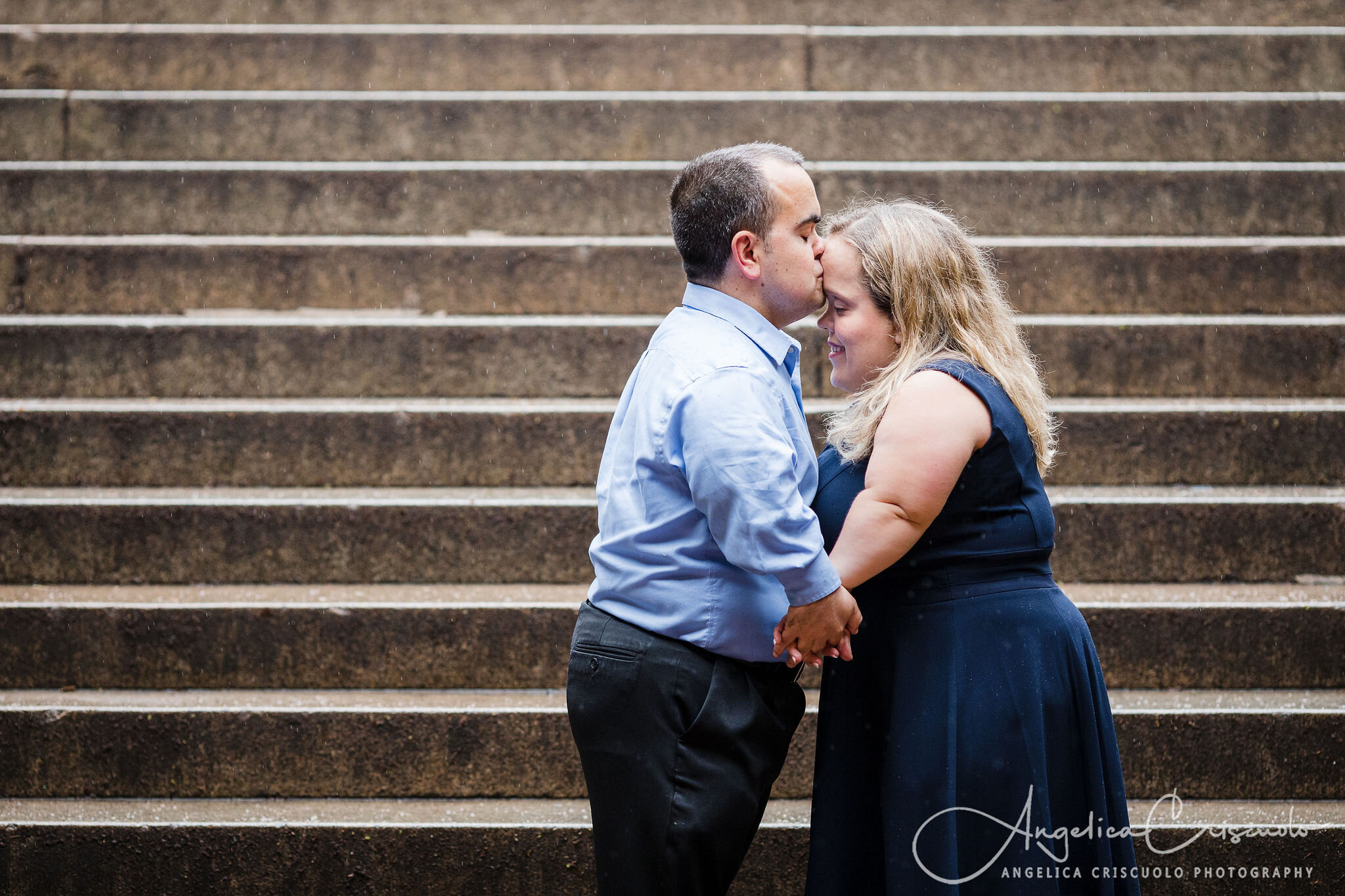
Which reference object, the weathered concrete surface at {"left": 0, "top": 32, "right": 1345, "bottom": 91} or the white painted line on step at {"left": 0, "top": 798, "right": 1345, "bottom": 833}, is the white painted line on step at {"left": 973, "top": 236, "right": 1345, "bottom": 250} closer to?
the weathered concrete surface at {"left": 0, "top": 32, "right": 1345, "bottom": 91}

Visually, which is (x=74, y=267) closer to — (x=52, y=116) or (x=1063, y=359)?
(x=52, y=116)

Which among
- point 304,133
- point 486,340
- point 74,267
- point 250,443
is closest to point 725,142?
point 486,340

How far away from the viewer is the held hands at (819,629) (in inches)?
67.7

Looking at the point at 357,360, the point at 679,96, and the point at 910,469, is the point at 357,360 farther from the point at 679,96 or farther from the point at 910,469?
the point at 910,469

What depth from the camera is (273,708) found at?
278cm

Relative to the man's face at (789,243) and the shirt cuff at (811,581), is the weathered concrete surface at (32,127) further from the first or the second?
the shirt cuff at (811,581)

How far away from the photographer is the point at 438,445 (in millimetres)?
3273

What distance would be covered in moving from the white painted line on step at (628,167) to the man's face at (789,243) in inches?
76.1

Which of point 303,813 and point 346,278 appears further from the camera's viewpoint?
point 346,278

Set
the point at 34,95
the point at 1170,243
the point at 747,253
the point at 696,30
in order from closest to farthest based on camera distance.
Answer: the point at 747,253 → the point at 1170,243 → the point at 34,95 → the point at 696,30

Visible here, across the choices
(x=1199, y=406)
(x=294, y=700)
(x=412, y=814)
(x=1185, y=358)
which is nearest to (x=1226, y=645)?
(x=1199, y=406)

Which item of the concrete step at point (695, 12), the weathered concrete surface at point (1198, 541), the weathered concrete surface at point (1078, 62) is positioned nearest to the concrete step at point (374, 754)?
the weathered concrete surface at point (1198, 541)

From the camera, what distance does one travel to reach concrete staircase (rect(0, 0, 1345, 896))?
2.73 meters

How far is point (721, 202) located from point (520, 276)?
6.33ft
